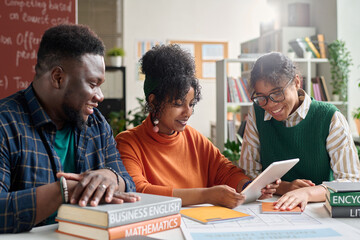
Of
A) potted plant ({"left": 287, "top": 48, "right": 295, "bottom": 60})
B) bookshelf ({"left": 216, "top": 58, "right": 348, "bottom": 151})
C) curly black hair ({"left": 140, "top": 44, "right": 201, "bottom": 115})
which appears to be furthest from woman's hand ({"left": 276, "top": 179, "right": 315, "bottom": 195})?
potted plant ({"left": 287, "top": 48, "right": 295, "bottom": 60})

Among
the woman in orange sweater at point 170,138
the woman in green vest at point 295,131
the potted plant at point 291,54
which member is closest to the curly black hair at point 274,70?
the woman in green vest at point 295,131

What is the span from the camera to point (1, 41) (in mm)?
2803

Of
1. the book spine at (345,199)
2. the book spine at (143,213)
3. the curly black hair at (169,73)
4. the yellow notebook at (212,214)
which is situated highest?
the curly black hair at (169,73)

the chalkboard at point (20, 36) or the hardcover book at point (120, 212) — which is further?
the chalkboard at point (20, 36)

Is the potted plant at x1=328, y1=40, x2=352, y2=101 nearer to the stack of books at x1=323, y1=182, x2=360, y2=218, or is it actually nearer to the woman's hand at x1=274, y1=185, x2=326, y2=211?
the woman's hand at x1=274, y1=185, x2=326, y2=211

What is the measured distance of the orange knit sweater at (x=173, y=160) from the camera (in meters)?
1.64

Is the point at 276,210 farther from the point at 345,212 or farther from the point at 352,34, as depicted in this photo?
the point at 352,34

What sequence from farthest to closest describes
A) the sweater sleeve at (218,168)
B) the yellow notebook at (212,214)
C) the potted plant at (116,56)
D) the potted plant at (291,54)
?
the potted plant at (116,56) < the potted plant at (291,54) < the sweater sleeve at (218,168) < the yellow notebook at (212,214)

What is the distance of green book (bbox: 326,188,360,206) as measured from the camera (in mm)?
1264

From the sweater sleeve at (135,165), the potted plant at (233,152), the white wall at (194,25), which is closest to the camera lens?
the sweater sleeve at (135,165)

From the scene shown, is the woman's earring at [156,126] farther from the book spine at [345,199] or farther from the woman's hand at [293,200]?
the book spine at [345,199]

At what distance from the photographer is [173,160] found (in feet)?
5.61

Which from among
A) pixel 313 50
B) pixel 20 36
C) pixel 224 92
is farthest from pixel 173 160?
pixel 313 50

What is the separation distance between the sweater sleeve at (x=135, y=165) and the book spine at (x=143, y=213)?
370 mm
